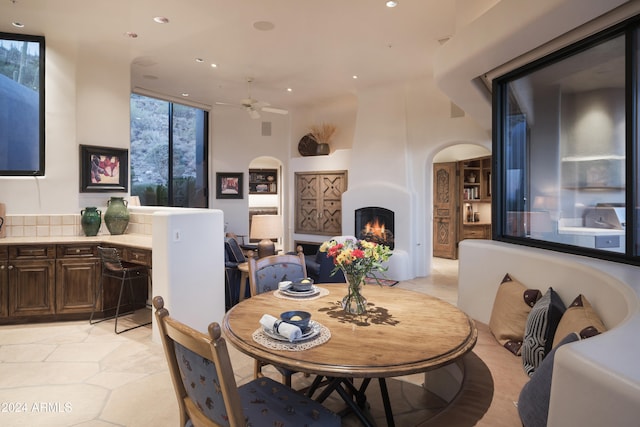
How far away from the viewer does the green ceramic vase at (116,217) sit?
4.73 metres

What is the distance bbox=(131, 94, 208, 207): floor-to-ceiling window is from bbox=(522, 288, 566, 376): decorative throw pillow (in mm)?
6999

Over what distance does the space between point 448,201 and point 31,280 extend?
7727 mm

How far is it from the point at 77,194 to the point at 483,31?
485 cm

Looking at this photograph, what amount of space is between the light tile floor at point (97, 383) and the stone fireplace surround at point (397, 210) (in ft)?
12.0

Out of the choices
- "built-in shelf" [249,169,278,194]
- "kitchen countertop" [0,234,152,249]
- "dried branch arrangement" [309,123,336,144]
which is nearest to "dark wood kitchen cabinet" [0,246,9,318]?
"kitchen countertop" [0,234,152,249]

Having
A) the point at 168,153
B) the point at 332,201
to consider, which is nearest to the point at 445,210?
the point at 332,201

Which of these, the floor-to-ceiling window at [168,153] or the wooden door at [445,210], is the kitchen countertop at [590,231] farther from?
the floor-to-ceiling window at [168,153]

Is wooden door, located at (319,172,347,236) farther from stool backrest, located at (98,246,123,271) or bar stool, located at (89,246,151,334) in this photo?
stool backrest, located at (98,246,123,271)

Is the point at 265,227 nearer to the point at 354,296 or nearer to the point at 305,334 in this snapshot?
the point at 354,296

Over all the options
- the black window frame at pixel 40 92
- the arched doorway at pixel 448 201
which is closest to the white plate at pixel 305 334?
the black window frame at pixel 40 92

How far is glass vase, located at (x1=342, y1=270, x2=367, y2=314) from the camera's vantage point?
1978mm

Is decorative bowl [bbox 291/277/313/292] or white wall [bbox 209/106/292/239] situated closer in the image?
decorative bowl [bbox 291/277/313/292]

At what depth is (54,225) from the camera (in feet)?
15.3

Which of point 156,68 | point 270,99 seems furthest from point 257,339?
point 270,99
